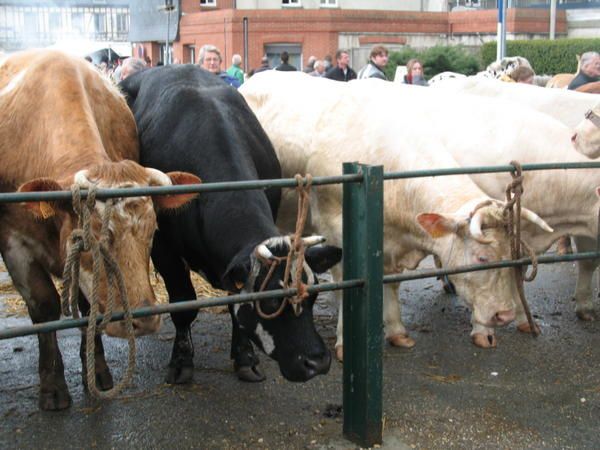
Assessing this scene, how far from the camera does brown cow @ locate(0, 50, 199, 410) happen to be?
374cm

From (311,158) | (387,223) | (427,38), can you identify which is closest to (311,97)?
(311,158)

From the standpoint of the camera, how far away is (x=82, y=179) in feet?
11.8

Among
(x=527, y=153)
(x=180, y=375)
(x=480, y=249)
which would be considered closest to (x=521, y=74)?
(x=527, y=153)

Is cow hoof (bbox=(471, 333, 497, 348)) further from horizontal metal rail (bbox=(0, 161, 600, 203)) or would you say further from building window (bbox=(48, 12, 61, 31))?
building window (bbox=(48, 12, 61, 31))

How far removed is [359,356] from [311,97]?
9.70 ft

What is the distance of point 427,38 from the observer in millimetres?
33531

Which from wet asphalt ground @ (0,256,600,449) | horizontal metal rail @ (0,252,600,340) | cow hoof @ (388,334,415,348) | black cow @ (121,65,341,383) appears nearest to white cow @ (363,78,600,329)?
wet asphalt ground @ (0,256,600,449)

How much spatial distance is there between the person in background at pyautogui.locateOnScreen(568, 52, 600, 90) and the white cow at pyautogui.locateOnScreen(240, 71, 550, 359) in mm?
4668

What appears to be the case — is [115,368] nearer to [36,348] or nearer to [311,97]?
[36,348]

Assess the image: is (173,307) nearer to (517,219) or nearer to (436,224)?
(436,224)

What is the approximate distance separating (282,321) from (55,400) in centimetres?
147

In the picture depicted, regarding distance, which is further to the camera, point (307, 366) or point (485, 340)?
point (485, 340)

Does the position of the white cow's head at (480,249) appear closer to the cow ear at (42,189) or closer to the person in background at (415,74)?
the cow ear at (42,189)

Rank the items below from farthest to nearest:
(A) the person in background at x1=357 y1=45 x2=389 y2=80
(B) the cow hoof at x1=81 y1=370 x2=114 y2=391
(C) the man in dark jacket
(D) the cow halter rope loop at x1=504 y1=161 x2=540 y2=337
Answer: (C) the man in dark jacket, (A) the person in background at x1=357 y1=45 x2=389 y2=80, (B) the cow hoof at x1=81 y1=370 x2=114 y2=391, (D) the cow halter rope loop at x1=504 y1=161 x2=540 y2=337
